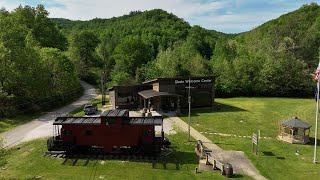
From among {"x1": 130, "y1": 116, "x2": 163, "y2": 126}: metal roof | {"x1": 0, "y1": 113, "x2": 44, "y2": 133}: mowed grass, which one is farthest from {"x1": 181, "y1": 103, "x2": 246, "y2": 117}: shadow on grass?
{"x1": 0, "y1": 113, "x2": 44, "y2": 133}: mowed grass

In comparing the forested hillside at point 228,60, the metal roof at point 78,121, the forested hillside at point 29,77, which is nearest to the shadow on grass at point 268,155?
the metal roof at point 78,121

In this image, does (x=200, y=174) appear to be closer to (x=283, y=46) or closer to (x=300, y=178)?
(x=300, y=178)

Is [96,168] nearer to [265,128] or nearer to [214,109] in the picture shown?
[265,128]

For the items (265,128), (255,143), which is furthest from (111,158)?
→ (265,128)

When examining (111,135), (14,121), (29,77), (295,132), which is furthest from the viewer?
(29,77)

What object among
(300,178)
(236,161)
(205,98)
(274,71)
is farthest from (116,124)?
(274,71)
